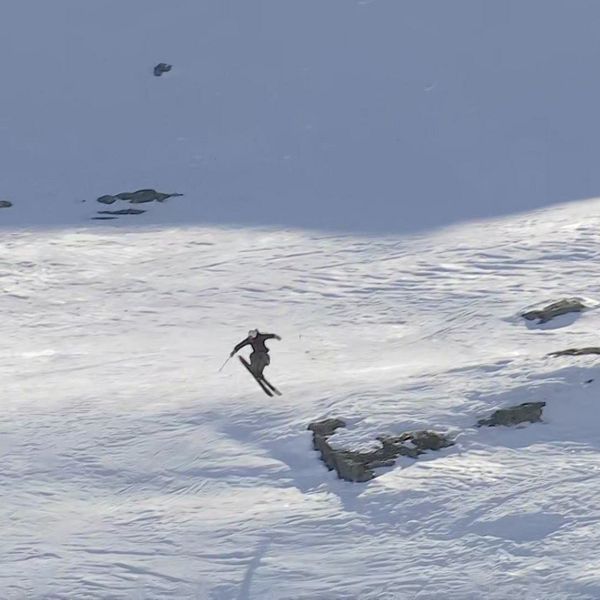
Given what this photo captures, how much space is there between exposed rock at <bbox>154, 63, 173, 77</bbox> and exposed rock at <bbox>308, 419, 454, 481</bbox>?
22.7 metres

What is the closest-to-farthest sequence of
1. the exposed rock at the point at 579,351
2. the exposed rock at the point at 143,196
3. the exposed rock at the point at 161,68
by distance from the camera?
the exposed rock at the point at 579,351 → the exposed rock at the point at 143,196 → the exposed rock at the point at 161,68

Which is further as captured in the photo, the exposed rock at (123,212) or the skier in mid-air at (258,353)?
the exposed rock at (123,212)

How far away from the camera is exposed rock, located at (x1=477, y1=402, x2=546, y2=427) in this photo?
17312 mm

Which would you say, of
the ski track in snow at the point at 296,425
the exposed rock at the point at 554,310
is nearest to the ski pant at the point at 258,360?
the ski track in snow at the point at 296,425

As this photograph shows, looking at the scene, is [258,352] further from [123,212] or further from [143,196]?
[143,196]

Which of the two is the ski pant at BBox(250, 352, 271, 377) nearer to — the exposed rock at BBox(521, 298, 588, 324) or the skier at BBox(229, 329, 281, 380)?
the skier at BBox(229, 329, 281, 380)

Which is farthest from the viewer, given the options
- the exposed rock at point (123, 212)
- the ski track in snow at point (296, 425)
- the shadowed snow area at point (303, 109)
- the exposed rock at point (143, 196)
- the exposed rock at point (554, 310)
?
the exposed rock at point (143, 196)

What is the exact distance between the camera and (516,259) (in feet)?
87.2

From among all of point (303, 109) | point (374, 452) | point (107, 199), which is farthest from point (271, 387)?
point (303, 109)

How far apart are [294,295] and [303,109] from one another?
12071 mm

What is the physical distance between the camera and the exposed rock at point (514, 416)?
17.3 metres

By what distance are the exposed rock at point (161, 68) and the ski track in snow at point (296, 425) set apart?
11451 mm

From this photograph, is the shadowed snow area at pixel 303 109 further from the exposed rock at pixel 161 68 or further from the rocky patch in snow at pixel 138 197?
the rocky patch in snow at pixel 138 197

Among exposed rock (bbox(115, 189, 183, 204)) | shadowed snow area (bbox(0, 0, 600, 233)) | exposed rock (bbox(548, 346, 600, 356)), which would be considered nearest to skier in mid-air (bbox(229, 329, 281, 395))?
exposed rock (bbox(548, 346, 600, 356))
